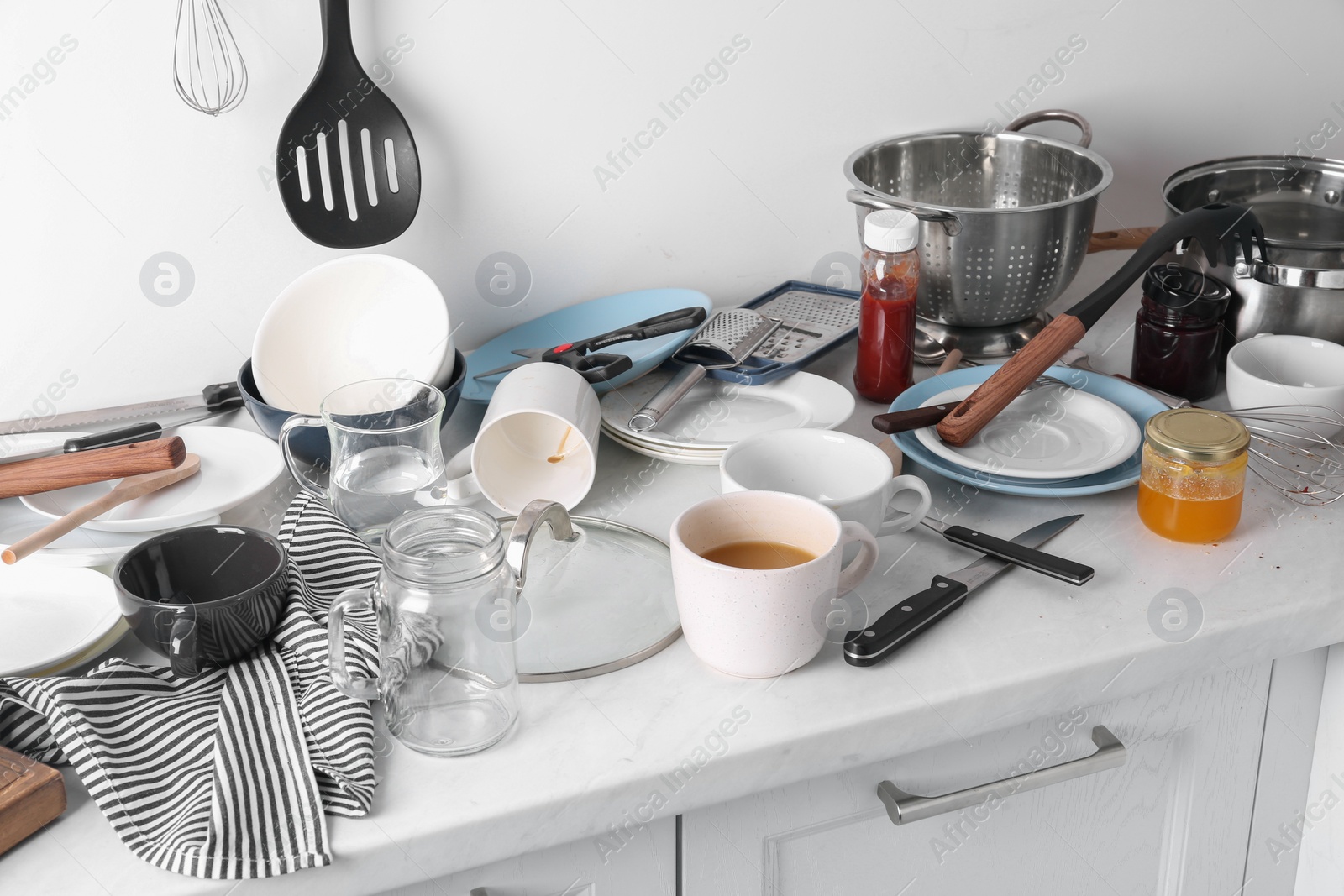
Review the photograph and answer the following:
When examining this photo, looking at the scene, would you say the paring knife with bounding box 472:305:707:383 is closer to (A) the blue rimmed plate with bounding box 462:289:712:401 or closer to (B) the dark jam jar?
(A) the blue rimmed plate with bounding box 462:289:712:401

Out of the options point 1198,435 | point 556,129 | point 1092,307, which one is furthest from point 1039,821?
point 556,129

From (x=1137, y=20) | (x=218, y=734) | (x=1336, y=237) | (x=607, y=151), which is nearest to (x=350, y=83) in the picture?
(x=607, y=151)

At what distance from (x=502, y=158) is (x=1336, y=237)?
0.89 metres

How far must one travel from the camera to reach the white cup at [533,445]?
3.02ft

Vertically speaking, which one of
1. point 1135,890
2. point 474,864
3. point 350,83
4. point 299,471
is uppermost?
point 350,83

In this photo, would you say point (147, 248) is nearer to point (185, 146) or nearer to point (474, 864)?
point (185, 146)

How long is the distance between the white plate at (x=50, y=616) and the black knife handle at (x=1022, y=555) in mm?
612

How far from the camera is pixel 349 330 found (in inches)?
41.2

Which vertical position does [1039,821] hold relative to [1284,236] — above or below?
below

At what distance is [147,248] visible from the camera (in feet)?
3.46

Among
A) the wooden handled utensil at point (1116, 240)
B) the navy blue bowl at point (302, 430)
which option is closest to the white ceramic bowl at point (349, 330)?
Result: the navy blue bowl at point (302, 430)

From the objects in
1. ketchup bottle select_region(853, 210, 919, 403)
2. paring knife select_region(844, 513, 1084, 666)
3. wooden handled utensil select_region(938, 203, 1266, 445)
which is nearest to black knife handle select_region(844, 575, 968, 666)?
paring knife select_region(844, 513, 1084, 666)

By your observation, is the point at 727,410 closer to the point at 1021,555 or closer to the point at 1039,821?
the point at 1021,555

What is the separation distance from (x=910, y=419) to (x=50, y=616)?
68 centimetres
